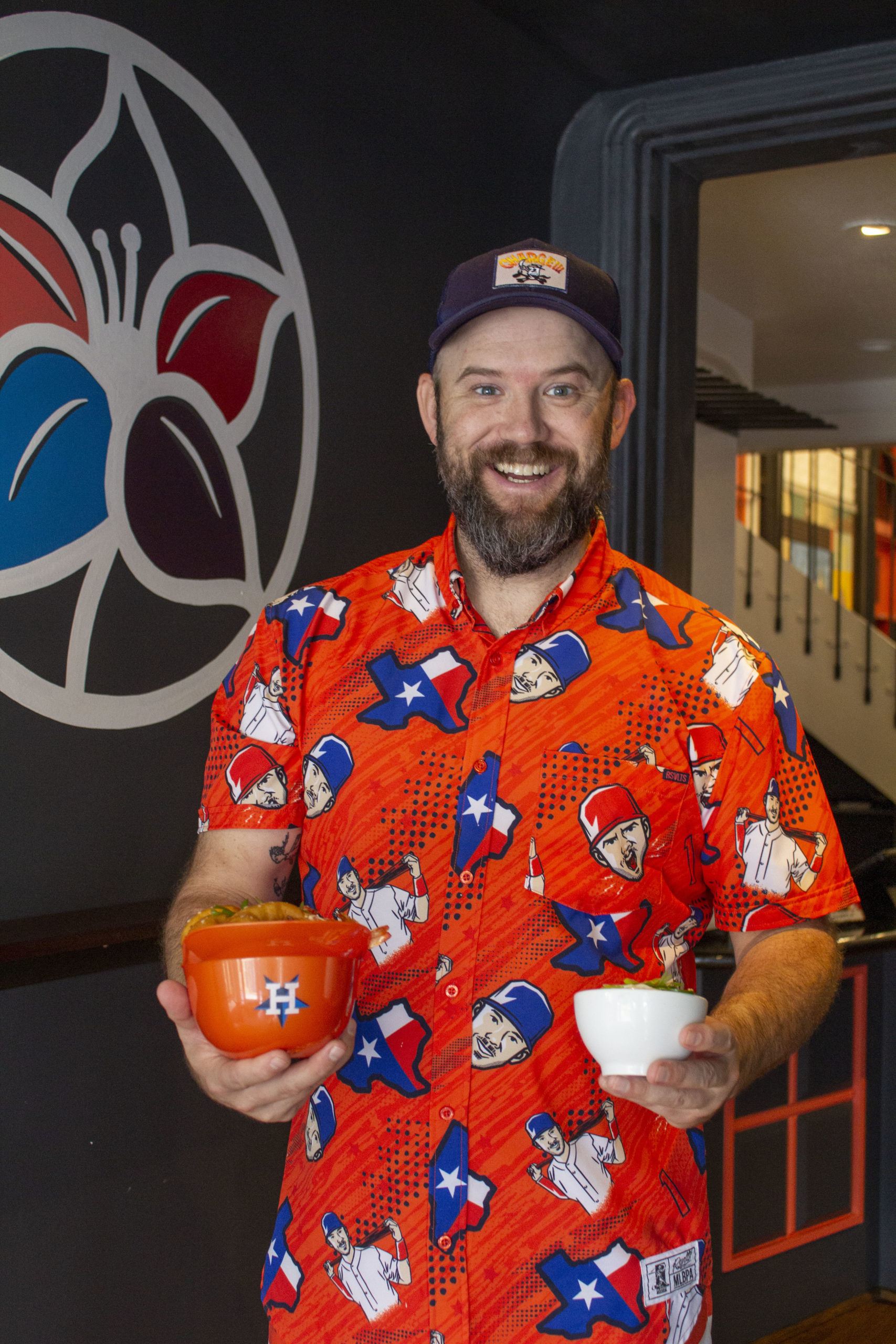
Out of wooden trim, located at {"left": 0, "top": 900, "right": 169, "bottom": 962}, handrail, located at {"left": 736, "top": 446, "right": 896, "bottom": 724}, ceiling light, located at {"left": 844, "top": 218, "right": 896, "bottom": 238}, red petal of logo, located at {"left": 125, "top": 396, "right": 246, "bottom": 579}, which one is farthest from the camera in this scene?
handrail, located at {"left": 736, "top": 446, "right": 896, "bottom": 724}

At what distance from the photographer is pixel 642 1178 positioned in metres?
1.30

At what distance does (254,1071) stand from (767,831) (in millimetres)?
614

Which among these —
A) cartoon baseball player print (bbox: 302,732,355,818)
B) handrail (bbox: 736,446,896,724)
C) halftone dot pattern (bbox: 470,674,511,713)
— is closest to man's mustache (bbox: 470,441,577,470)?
halftone dot pattern (bbox: 470,674,511,713)

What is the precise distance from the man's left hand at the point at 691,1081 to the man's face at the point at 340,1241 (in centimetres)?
39

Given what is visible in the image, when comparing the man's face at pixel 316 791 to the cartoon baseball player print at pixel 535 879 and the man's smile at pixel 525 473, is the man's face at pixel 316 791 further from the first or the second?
the man's smile at pixel 525 473

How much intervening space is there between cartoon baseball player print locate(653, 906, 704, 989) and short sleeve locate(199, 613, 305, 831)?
0.41m

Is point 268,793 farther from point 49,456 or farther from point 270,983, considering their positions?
point 49,456

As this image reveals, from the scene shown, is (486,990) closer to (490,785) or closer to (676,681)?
(490,785)

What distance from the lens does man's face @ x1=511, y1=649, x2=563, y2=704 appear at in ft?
4.51

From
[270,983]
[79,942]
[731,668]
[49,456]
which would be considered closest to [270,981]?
[270,983]

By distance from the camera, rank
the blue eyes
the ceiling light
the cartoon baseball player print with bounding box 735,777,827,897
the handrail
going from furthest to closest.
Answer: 1. the handrail
2. the ceiling light
3. the blue eyes
4. the cartoon baseball player print with bounding box 735,777,827,897

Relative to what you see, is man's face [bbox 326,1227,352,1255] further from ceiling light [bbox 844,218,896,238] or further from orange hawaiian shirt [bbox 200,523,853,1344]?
ceiling light [bbox 844,218,896,238]

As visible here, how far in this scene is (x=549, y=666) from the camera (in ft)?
4.58

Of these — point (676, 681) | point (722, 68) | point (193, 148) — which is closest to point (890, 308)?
point (722, 68)
